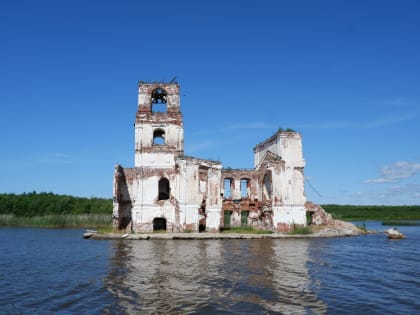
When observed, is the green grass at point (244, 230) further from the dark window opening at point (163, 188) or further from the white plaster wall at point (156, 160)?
the white plaster wall at point (156, 160)

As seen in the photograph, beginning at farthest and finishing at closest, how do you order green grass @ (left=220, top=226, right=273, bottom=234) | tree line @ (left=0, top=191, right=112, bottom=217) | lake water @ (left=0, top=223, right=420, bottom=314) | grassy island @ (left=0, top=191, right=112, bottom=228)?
tree line @ (left=0, top=191, right=112, bottom=217), grassy island @ (left=0, top=191, right=112, bottom=228), green grass @ (left=220, top=226, right=273, bottom=234), lake water @ (left=0, top=223, right=420, bottom=314)

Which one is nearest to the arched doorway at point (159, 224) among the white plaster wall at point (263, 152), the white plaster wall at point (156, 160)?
the white plaster wall at point (156, 160)

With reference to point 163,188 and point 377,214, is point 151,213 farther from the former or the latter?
point 377,214

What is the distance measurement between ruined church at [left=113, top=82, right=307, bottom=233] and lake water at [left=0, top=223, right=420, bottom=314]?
29.7ft

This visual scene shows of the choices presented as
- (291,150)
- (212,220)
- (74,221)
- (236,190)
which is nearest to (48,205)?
(74,221)

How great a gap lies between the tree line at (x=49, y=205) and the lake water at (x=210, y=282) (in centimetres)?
3786

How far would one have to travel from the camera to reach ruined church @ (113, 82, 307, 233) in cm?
2950

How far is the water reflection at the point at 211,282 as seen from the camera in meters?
9.42

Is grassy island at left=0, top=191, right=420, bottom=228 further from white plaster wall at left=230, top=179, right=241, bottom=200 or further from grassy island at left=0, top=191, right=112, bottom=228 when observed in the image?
white plaster wall at left=230, top=179, right=241, bottom=200

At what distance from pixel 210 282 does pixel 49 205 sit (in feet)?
172

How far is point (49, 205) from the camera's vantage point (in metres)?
58.8

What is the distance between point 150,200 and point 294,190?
11.2 metres

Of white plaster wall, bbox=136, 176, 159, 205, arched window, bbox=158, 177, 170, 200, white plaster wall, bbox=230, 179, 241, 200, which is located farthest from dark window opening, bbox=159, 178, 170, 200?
white plaster wall, bbox=230, 179, 241, 200

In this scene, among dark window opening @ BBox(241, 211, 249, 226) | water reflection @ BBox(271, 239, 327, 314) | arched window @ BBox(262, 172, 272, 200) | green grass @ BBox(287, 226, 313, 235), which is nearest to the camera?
water reflection @ BBox(271, 239, 327, 314)
